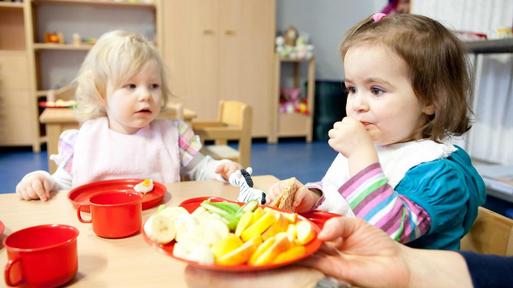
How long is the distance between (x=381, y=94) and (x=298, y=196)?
10.2 inches

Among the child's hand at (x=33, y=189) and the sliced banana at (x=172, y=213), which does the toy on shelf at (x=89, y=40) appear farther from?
the sliced banana at (x=172, y=213)

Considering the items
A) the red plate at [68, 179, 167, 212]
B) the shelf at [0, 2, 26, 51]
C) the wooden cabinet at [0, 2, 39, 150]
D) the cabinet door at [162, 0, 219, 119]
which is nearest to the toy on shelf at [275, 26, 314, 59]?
the cabinet door at [162, 0, 219, 119]

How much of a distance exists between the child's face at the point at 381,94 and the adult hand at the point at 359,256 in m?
0.28

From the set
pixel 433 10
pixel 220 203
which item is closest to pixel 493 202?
pixel 433 10

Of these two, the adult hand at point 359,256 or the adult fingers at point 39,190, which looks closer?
the adult hand at point 359,256

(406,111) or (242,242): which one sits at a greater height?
(406,111)

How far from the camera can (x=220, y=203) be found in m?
0.73

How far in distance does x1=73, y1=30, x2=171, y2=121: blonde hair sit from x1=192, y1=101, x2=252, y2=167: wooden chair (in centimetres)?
57

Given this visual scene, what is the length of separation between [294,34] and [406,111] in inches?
170

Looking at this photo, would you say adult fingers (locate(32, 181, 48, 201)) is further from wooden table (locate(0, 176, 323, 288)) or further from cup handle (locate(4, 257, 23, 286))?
cup handle (locate(4, 257, 23, 286))

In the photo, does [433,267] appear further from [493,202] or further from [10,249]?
[493,202]

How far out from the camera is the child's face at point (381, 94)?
2.61 ft

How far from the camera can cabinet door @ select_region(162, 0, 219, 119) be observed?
438 cm

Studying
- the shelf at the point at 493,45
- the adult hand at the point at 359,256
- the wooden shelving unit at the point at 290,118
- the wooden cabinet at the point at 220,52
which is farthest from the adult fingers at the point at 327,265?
the wooden shelving unit at the point at 290,118
